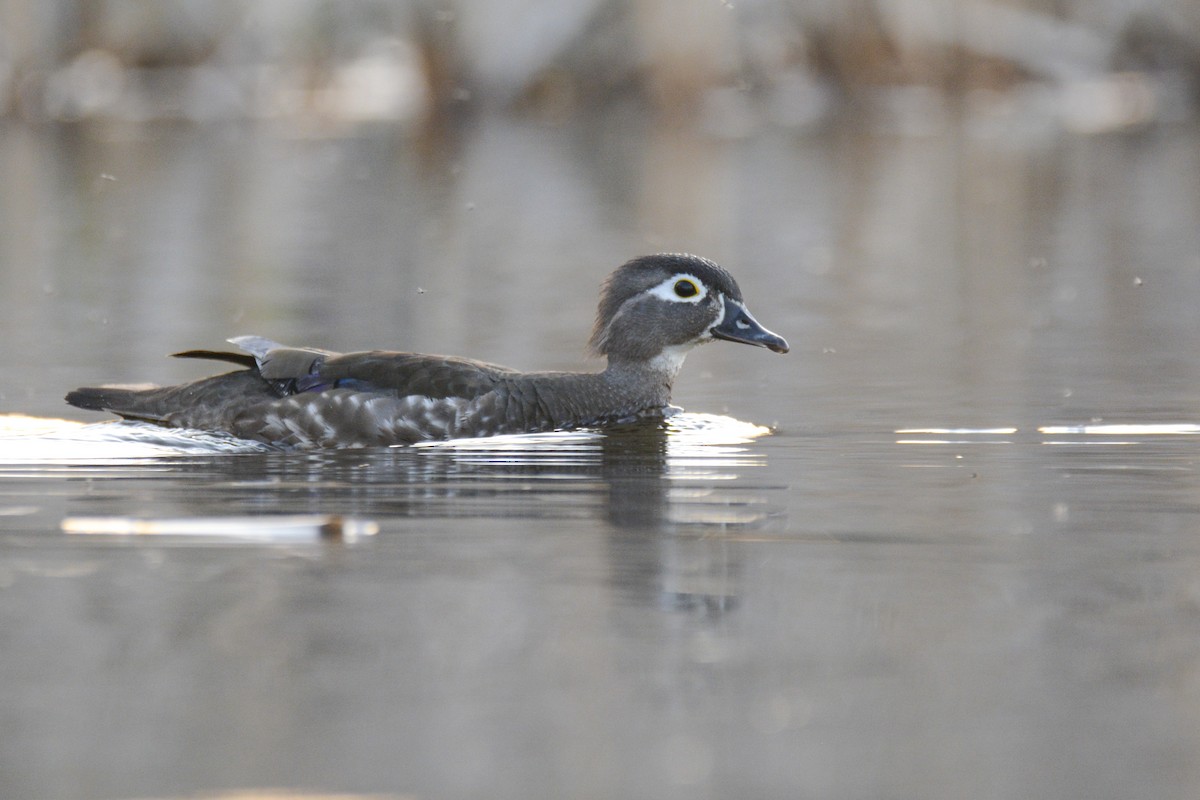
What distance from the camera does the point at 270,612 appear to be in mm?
5340

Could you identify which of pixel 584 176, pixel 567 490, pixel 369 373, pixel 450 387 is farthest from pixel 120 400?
pixel 584 176

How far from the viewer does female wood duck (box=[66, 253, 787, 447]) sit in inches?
343

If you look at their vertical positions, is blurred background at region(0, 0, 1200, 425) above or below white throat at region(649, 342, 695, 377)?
above

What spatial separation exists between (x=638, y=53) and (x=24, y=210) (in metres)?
11.9

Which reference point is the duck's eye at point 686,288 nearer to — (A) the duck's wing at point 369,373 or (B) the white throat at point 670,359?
(B) the white throat at point 670,359

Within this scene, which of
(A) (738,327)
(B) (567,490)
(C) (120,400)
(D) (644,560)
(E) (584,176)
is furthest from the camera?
(E) (584,176)

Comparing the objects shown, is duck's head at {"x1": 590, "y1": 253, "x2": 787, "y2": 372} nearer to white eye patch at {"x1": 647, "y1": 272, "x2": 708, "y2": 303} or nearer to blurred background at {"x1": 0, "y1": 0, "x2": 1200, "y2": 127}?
white eye patch at {"x1": 647, "y1": 272, "x2": 708, "y2": 303}

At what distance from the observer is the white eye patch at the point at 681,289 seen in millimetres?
9453

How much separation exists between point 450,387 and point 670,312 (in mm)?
1222

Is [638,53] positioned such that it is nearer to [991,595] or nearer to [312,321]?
[312,321]

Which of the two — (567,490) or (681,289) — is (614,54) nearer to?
(681,289)

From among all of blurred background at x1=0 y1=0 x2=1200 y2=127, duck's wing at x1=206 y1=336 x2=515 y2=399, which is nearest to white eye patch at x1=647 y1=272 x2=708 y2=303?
duck's wing at x1=206 y1=336 x2=515 y2=399

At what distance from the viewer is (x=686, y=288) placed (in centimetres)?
948

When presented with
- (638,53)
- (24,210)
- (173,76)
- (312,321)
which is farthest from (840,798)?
(173,76)
